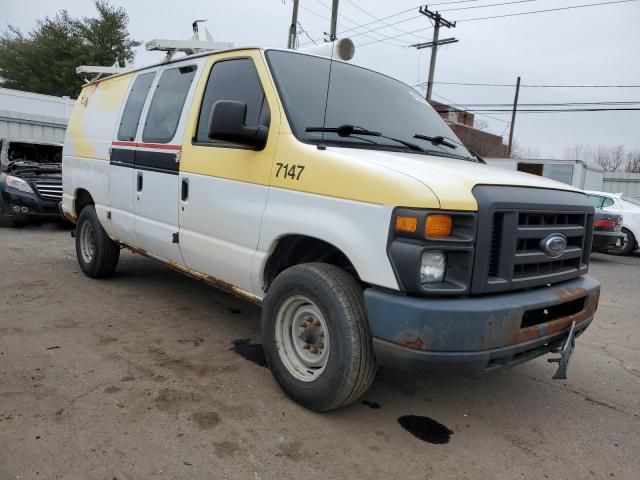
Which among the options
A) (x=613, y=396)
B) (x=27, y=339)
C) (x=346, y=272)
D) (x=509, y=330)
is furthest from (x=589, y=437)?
(x=27, y=339)

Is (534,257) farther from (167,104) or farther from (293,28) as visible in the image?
(293,28)

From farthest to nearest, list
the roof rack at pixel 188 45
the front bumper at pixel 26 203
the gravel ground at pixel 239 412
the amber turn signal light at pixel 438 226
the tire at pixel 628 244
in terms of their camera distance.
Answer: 1. the tire at pixel 628 244
2. the front bumper at pixel 26 203
3. the roof rack at pixel 188 45
4. the gravel ground at pixel 239 412
5. the amber turn signal light at pixel 438 226

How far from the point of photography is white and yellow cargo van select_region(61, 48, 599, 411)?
102 inches

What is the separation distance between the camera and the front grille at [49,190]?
31.3 ft

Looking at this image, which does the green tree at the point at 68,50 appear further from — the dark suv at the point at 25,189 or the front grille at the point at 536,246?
the front grille at the point at 536,246

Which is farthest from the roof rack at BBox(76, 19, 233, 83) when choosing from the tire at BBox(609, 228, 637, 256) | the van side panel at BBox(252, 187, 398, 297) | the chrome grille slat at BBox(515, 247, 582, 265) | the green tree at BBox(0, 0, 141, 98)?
the green tree at BBox(0, 0, 141, 98)

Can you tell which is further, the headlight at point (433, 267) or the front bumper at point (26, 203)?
the front bumper at point (26, 203)

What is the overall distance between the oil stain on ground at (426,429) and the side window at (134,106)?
3.43 m

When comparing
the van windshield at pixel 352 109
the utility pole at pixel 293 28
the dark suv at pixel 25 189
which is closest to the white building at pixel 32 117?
the dark suv at pixel 25 189

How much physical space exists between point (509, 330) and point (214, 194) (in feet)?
7.13

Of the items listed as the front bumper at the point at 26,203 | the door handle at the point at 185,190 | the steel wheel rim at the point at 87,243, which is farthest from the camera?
the front bumper at the point at 26,203

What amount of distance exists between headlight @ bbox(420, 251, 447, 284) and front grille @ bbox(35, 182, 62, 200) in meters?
8.88

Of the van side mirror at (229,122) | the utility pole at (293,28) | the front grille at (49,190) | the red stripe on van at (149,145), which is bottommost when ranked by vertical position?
the front grille at (49,190)

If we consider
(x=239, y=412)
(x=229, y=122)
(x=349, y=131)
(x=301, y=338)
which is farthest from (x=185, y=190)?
(x=239, y=412)
